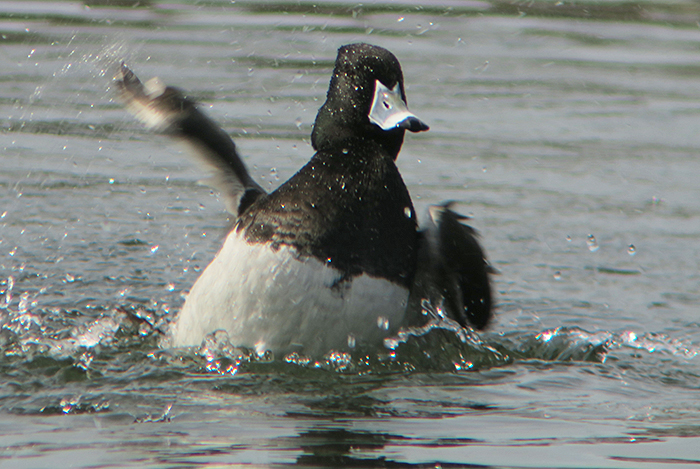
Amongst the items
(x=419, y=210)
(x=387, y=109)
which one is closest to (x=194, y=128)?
(x=387, y=109)

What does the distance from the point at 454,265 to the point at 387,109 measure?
73cm

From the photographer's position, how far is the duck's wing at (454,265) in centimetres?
460

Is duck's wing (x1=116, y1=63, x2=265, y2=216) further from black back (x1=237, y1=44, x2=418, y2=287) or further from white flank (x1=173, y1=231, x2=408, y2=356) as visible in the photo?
white flank (x1=173, y1=231, x2=408, y2=356)

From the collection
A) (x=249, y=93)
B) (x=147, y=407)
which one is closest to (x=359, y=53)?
(x=147, y=407)

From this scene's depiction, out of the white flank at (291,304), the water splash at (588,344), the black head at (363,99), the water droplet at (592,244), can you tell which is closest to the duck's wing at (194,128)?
the black head at (363,99)

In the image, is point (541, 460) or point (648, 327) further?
point (648, 327)

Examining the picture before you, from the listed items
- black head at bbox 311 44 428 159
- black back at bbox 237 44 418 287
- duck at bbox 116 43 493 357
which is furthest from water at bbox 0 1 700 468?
black head at bbox 311 44 428 159

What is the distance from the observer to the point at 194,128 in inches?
194

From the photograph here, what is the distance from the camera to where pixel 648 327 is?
5262mm

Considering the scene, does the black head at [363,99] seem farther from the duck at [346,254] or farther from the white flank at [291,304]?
the white flank at [291,304]

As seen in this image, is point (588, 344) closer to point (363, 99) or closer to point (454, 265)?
point (454, 265)

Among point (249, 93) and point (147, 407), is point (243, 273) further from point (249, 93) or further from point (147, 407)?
point (249, 93)

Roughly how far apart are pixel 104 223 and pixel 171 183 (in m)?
0.84

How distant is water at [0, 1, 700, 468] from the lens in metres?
3.57
